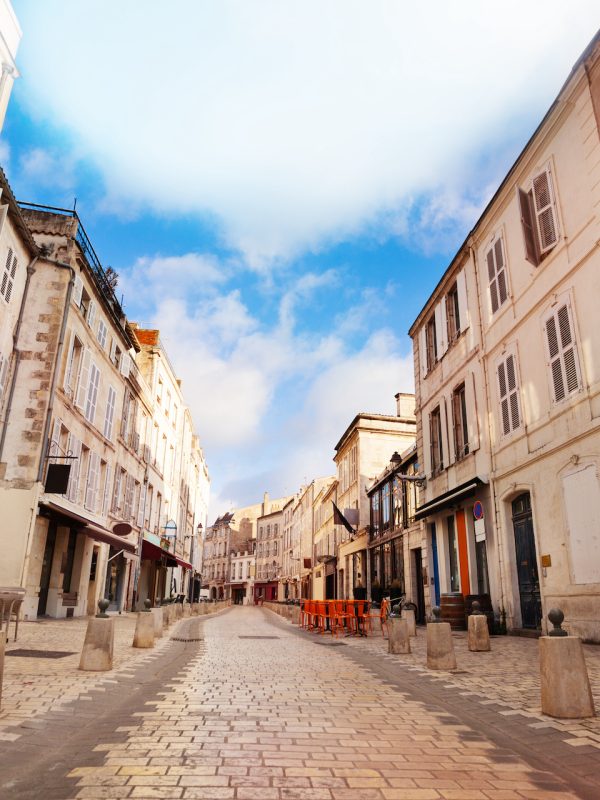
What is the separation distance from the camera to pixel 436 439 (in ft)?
65.0

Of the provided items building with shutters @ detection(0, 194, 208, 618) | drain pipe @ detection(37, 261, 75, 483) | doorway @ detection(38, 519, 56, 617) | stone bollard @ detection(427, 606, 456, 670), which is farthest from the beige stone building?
stone bollard @ detection(427, 606, 456, 670)

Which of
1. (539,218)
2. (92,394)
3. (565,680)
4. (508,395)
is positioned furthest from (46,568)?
(539,218)

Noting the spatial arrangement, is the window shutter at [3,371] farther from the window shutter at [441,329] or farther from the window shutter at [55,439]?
the window shutter at [441,329]

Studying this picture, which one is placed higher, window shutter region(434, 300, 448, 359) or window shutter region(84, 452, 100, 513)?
window shutter region(434, 300, 448, 359)

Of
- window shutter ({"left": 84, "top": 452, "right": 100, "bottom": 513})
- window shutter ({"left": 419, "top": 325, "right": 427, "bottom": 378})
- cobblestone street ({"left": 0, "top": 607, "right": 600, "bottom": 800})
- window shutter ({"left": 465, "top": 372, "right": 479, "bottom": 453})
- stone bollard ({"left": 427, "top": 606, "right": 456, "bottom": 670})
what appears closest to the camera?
cobblestone street ({"left": 0, "top": 607, "right": 600, "bottom": 800})

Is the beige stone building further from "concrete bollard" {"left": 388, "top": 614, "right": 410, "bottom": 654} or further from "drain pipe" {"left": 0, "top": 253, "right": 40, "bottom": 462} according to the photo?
"concrete bollard" {"left": 388, "top": 614, "right": 410, "bottom": 654}

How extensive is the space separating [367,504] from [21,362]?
65.1 ft

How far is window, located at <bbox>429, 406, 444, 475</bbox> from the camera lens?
19.4 m

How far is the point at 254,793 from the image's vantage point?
10.6ft

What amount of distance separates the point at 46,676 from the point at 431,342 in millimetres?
16774

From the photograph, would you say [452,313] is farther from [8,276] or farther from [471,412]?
[8,276]

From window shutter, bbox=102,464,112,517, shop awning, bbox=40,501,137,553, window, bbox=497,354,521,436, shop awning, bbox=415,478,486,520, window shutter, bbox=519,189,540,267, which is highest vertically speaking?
window shutter, bbox=519,189,540,267

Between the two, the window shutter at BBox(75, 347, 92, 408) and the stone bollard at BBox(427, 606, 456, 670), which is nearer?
the stone bollard at BBox(427, 606, 456, 670)

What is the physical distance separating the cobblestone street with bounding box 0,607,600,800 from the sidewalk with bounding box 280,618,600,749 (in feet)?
0.11
